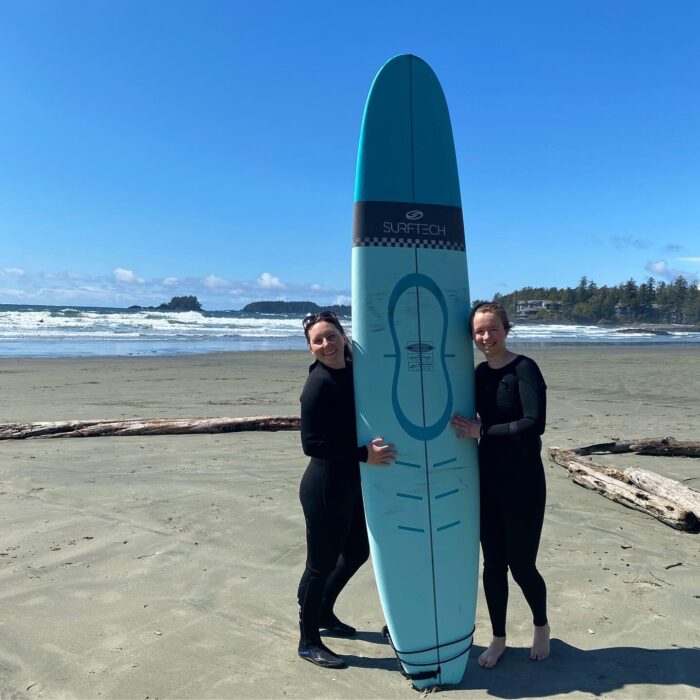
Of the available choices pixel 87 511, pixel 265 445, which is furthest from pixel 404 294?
pixel 265 445

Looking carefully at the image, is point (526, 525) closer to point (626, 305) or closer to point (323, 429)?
point (323, 429)

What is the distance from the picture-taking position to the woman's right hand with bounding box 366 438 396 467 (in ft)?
8.73

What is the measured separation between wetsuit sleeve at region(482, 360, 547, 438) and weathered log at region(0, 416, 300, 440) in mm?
5151

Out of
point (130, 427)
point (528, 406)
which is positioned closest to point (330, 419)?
point (528, 406)

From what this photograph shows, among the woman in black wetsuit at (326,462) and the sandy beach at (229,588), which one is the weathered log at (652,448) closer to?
the sandy beach at (229,588)

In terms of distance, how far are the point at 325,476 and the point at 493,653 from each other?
43.8 inches

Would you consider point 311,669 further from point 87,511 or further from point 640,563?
point 87,511

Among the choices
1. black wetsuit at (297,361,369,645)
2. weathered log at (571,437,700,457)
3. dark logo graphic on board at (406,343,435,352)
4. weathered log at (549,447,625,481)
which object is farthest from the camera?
weathered log at (571,437,700,457)

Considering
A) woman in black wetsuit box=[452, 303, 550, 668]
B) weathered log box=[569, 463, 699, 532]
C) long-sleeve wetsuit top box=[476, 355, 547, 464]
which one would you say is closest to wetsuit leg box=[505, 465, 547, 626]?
woman in black wetsuit box=[452, 303, 550, 668]

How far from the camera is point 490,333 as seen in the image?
2.62m

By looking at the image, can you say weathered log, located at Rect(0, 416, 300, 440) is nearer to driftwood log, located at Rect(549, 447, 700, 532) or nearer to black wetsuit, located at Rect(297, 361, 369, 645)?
driftwood log, located at Rect(549, 447, 700, 532)

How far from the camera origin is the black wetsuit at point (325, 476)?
2.61 m

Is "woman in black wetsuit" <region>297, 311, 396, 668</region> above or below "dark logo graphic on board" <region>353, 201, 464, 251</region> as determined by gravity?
below

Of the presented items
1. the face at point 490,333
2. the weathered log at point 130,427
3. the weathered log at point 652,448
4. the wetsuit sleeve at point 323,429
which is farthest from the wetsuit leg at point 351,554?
the weathered log at point 130,427
